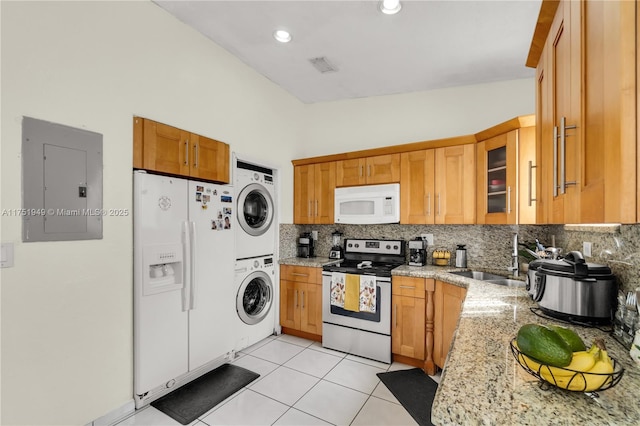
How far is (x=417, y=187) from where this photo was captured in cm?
320

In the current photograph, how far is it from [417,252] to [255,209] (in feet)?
6.13

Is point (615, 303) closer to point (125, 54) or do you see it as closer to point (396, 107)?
point (396, 107)

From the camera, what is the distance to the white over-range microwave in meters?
3.27

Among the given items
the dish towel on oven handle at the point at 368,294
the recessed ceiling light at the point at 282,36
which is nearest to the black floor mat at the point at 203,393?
the dish towel on oven handle at the point at 368,294

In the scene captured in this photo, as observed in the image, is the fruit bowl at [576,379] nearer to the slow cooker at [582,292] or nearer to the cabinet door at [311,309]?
the slow cooker at [582,292]

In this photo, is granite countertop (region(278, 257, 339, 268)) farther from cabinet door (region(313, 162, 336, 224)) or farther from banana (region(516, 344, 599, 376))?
banana (region(516, 344, 599, 376))

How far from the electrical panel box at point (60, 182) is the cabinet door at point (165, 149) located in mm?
310

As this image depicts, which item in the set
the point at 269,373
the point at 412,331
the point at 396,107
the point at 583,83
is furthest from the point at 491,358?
the point at 396,107

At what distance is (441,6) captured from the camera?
7.22 feet

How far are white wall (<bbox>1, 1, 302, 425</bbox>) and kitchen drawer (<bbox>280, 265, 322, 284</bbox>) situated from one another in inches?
69.6

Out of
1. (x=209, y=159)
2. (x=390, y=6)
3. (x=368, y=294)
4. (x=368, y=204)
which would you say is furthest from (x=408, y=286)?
(x=390, y=6)

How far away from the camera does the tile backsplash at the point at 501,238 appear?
1345 millimetres

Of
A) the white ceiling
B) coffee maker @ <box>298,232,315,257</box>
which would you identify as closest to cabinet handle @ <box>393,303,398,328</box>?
coffee maker @ <box>298,232,315,257</box>

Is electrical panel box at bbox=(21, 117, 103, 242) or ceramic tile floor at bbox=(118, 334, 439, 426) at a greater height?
electrical panel box at bbox=(21, 117, 103, 242)
